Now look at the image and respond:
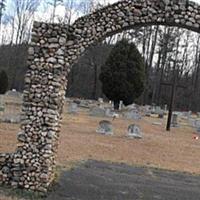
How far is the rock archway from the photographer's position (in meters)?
10.4

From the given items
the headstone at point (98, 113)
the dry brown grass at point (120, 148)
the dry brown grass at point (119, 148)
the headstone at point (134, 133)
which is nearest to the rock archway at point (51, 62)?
the dry brown grass at point (119, 148)

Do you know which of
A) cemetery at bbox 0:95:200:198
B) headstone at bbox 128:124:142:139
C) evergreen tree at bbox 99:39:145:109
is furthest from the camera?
evergreen tree at bbox 99:39:145:109

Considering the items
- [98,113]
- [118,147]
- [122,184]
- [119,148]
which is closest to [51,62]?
[122,184]

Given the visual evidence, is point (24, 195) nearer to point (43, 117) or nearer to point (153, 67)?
point (43, 117)

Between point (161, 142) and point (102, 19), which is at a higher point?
point (102, 19)

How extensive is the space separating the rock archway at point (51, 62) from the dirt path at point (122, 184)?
81 centimetres

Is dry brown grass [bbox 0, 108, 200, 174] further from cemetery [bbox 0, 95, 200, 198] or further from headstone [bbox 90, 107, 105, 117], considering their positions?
headstone [bbox 90, 107, 105, 117]

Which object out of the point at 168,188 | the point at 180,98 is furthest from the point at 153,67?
the point at 168,188

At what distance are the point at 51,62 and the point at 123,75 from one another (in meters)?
40.3

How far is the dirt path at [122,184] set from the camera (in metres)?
10.4

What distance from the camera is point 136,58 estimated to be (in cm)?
5234

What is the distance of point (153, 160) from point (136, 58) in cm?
3453

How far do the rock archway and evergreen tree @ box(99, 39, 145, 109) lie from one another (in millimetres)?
37506

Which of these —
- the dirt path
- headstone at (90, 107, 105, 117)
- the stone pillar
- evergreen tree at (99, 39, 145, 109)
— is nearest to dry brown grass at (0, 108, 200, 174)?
the dirt path
